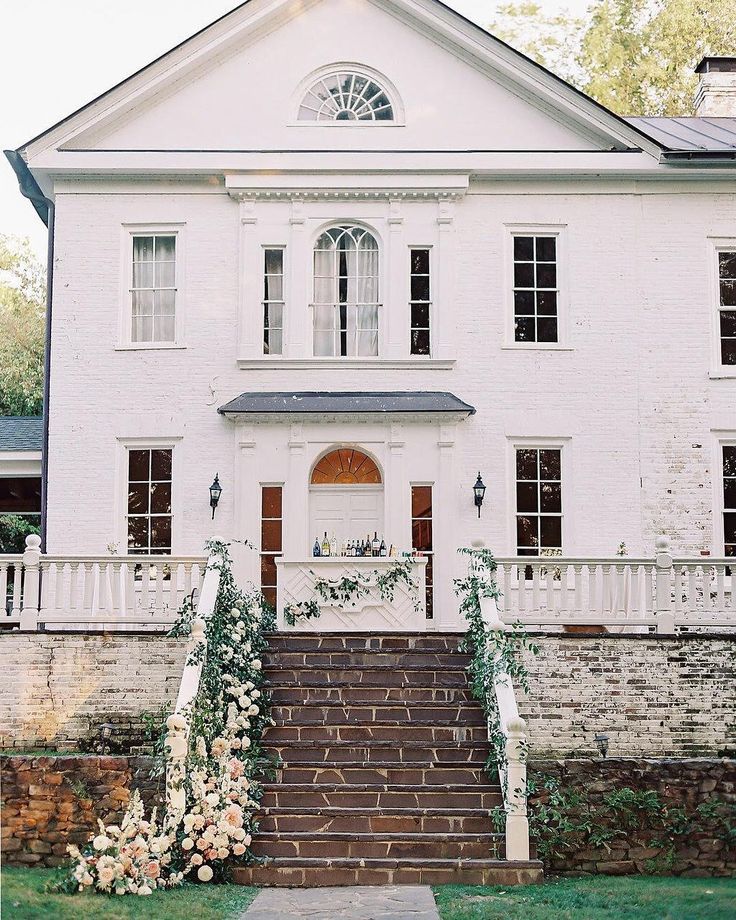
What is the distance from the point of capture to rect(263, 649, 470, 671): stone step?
15.1m

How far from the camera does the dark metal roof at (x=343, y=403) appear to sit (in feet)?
59.2

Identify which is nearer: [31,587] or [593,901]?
[593,901]

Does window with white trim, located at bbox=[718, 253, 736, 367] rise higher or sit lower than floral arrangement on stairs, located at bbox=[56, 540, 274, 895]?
higher

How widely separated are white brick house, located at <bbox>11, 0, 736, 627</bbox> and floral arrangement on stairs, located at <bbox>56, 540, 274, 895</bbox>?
381 centimetres

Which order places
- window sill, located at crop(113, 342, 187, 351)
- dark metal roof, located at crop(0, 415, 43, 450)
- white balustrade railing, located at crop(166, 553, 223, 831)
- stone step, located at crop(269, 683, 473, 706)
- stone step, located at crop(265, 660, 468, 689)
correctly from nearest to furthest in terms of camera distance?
white balustrade railing, located at crop(166, 553, 223, 831)
stone step, located at crop(269, 683, 473, 706)
stone step, located at crop(265, 660, 468, 689)
window sill, located at crop(113, 342, 187, 351)
dark metal roof, located at crop(0, 415, 43, 450)

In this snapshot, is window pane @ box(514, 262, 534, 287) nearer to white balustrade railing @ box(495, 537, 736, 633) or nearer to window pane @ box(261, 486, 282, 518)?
window pane @ box(261, 486, 282, 518)

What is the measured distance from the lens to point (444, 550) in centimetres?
1822

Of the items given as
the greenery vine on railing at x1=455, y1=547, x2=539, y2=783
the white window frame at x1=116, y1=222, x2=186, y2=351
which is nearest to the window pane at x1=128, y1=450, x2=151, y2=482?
the white window frame at x1=116, y1=222, x2=186, y2=351

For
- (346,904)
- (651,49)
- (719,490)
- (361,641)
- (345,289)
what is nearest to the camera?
(346,904)

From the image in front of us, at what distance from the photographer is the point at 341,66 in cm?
1934

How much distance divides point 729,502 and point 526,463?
2996 mm

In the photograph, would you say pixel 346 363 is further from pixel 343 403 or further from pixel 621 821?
pixel 621 821

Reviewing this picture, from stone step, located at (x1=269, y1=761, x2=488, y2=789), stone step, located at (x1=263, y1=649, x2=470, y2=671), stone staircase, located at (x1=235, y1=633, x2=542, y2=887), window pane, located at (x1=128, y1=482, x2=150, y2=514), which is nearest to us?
stone staircase, located at (x1=235, y1=633, x2=542, y2=887)

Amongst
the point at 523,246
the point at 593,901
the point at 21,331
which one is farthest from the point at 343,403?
the point at 21,331
